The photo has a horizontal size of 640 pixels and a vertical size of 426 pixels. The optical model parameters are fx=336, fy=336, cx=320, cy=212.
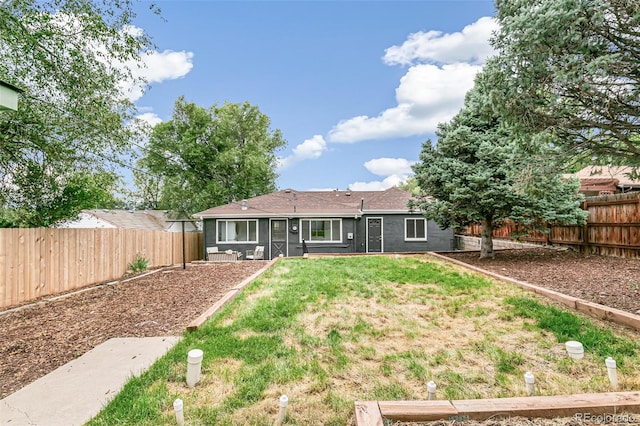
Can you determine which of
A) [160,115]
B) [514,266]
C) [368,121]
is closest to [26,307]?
[514,266]

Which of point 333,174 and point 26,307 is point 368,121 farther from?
point 26,307

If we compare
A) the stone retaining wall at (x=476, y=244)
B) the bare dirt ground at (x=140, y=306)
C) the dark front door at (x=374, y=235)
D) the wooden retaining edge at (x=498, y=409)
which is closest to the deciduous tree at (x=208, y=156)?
the dark front door at (x=374, y=235)

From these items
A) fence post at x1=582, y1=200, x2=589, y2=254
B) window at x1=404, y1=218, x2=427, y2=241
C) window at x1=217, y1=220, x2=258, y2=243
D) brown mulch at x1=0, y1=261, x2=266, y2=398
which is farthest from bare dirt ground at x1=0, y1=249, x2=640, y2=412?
window at x1=217, y1=220, x2=258, y2=243

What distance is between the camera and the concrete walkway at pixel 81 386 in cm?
260

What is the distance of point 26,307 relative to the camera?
6.57 m

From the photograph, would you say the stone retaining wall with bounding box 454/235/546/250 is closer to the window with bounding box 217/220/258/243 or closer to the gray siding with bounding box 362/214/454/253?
the gray siding with bounding box 362/214/454/253

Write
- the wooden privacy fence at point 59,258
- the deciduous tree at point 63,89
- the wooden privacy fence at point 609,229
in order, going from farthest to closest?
the wooden privacy fence at point 609,229, the wooden privacy fence at point 59,258, the deciduous tree at point 63,89

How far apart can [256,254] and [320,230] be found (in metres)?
3.44

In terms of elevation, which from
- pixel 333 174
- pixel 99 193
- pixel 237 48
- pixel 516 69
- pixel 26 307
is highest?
pixel 237 48

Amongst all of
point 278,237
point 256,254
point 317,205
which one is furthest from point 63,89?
point 317,205

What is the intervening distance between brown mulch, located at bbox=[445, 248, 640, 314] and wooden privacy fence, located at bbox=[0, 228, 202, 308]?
1041cm

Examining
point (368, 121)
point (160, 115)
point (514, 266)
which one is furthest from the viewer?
point (368, 121)

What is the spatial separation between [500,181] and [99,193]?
472 inches

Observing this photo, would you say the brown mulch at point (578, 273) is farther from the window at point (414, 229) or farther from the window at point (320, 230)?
the window at point (320, 230)
